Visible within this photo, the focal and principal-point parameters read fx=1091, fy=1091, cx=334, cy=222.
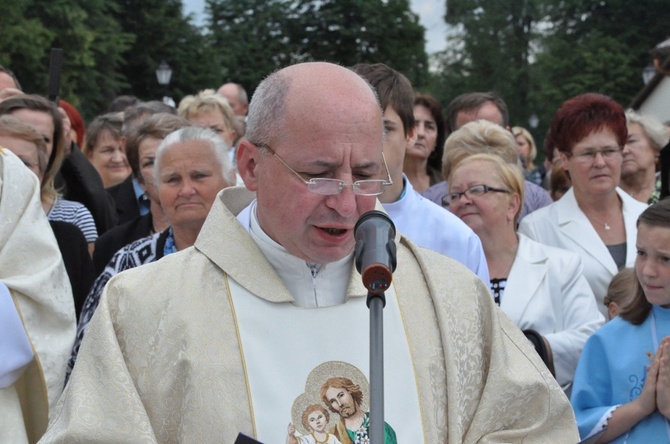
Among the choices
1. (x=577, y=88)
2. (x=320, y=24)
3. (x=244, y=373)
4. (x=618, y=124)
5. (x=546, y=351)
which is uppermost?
(x=244, y=373)

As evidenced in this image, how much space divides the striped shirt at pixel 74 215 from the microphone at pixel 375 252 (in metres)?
3.47

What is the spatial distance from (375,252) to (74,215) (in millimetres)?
3724

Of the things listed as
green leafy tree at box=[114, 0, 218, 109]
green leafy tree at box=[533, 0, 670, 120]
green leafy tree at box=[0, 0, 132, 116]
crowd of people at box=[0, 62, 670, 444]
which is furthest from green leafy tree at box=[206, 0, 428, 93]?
crowd of people at box=[0, 62, 670, 444]

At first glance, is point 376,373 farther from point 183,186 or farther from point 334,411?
point 183,186

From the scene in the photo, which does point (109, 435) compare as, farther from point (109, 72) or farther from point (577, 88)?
point (577, 88)

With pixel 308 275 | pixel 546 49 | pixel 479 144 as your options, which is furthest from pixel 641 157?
pixel 546 49

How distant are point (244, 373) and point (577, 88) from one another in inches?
1931

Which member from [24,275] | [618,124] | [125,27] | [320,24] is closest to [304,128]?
[24,275]

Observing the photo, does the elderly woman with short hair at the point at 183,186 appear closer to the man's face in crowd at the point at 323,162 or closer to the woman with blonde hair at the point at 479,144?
the woman with blonde hair at the point at 479,144

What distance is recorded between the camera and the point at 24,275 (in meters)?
4.15

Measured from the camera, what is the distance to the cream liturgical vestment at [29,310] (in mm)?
4031

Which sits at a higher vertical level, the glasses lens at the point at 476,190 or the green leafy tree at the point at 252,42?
the glasses lens at the point at 476,190

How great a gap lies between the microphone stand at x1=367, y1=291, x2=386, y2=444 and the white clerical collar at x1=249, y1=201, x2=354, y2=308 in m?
0.93

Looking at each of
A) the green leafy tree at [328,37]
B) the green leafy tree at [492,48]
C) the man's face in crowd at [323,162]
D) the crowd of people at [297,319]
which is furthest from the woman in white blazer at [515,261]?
the green leafy tree at [492,48]
